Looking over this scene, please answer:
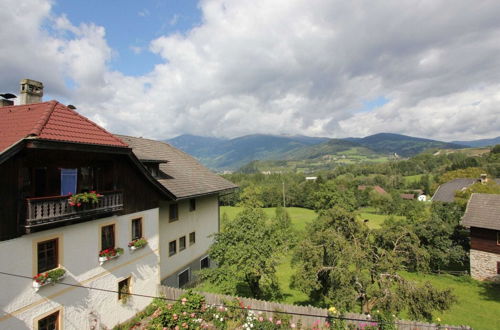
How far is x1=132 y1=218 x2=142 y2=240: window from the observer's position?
51.7ft

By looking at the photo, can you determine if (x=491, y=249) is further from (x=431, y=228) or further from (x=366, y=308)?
(x=366, y=308)

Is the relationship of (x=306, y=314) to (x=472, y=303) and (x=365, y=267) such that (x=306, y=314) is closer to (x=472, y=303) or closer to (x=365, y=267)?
(x=365, y=267)

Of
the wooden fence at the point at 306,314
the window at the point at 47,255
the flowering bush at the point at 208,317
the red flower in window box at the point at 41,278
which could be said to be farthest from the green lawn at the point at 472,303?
the window at the point at 47,255

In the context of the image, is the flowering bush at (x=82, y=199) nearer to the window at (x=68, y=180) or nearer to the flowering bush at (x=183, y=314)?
the window at (x=68, y=180)

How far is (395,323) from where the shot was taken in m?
13.0

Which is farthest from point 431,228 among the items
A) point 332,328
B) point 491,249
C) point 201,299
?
point 201,299

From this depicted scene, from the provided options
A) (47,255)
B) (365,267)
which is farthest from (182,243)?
(365,267)

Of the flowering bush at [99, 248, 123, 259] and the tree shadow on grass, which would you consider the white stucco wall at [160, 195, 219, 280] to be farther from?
the tree shadow on grass

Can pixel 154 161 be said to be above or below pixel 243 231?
above

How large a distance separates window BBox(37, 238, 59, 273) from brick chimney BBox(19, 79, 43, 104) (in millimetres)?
8258

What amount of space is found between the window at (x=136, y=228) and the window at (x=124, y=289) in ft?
7.50

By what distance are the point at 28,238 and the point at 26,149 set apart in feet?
10.8

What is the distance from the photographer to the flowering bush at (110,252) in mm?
13149

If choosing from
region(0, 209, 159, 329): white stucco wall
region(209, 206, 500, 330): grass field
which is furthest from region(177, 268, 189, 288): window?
region(0, 209, 159, 329): white stucco wall
